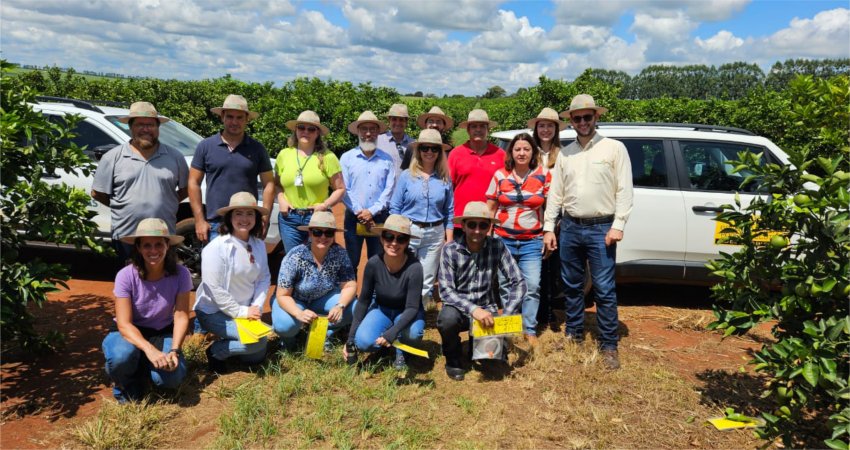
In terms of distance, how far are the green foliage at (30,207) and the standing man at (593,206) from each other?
3432 millimetres

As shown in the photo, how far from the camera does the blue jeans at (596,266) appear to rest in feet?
14.9

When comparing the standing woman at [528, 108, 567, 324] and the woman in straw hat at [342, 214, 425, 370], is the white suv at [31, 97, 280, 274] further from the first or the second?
the standing woman at [528, 108, 567, 324]

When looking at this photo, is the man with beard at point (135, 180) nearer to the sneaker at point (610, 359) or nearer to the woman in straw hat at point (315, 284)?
the woman in straw hat at point (315, 284)

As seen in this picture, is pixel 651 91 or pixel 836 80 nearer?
pixel 836 80

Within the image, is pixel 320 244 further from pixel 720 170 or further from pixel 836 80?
pixel 720 170

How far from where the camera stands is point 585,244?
15.1 ft

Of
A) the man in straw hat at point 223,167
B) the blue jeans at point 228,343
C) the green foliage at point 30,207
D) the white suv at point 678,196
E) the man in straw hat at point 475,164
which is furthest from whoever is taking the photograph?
the white suv at point 678,196

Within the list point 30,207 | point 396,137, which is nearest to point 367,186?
point 396,137

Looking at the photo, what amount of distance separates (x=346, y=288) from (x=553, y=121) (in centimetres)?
221

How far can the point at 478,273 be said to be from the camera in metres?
4.50

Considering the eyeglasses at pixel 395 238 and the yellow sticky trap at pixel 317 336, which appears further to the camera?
the yellow sticky trap at pixel 317 336

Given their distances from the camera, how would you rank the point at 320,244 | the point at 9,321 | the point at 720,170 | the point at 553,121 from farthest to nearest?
the point at 720,170, the point at 553,121, the point at 320,244, the point at 9,321

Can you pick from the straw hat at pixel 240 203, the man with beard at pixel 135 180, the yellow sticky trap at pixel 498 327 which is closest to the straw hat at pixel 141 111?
the man with beard at pixel 135 180

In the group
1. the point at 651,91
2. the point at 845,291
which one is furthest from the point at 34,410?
the point at 651,91
